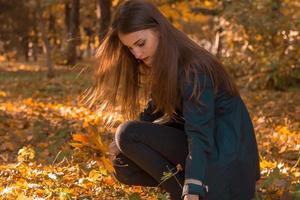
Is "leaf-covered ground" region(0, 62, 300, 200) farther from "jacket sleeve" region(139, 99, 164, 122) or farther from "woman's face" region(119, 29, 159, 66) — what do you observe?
"woman's face" region(119, 29, 159, 66)

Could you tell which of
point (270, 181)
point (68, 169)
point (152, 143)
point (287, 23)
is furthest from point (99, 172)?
point (287, 23)

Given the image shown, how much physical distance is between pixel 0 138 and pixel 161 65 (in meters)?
3.29

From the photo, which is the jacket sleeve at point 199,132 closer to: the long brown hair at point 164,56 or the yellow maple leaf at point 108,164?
the long brown hair at point 164,56

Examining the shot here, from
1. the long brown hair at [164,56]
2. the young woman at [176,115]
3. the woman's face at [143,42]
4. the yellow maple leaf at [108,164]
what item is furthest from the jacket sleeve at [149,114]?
the woman's face at [143,42]

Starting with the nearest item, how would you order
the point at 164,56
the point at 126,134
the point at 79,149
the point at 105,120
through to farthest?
the point at 164,56, the point at 126,134, the point at 79,149, the point at 105,120

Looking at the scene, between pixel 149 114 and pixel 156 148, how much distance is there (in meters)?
0.39

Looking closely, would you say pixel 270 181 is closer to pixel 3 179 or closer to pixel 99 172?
pixel 99 172

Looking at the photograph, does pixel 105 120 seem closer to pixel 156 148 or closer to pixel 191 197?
pixel 156 148

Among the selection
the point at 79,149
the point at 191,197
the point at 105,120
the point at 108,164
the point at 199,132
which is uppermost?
the point at 199,132

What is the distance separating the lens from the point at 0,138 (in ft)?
18.9

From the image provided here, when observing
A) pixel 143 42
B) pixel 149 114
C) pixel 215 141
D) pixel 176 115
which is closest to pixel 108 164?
pixel 149 114

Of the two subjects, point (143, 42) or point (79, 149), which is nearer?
point (143, 42)

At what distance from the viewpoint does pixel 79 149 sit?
410cm

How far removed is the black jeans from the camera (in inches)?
124
